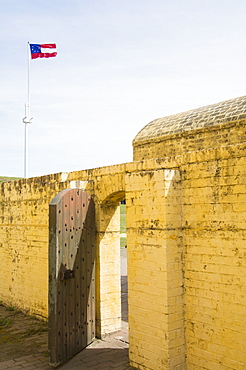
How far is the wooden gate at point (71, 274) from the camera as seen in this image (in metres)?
6.39

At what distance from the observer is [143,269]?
6.09m

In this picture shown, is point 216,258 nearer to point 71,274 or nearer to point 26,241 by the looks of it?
point 71,274

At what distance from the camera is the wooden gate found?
21.0ft

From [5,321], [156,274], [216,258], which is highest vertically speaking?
[216,258]

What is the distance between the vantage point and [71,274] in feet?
21.9

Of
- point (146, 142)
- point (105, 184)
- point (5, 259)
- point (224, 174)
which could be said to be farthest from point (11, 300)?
point (224, 174)

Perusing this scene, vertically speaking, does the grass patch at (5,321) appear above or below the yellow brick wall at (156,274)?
below

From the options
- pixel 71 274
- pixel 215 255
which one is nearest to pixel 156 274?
pixel 215 255

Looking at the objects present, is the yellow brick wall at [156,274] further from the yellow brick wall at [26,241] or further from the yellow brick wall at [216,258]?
the yellow brick wall at [26,241]

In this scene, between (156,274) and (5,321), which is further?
(5,321)

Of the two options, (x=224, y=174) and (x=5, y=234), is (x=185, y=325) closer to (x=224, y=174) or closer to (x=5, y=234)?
(x=224, y=174)

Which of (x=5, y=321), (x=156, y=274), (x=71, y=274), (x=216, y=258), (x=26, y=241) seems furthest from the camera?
(x=26, y=241)

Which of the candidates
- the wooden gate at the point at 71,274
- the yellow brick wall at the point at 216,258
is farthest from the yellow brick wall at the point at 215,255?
the wooden gate at the point at 71,274

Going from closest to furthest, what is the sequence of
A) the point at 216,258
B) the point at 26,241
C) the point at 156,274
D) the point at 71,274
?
1. the point at 216,258
2. the point at 156,274
3. the point at 71,274
4. the point at 26,241
